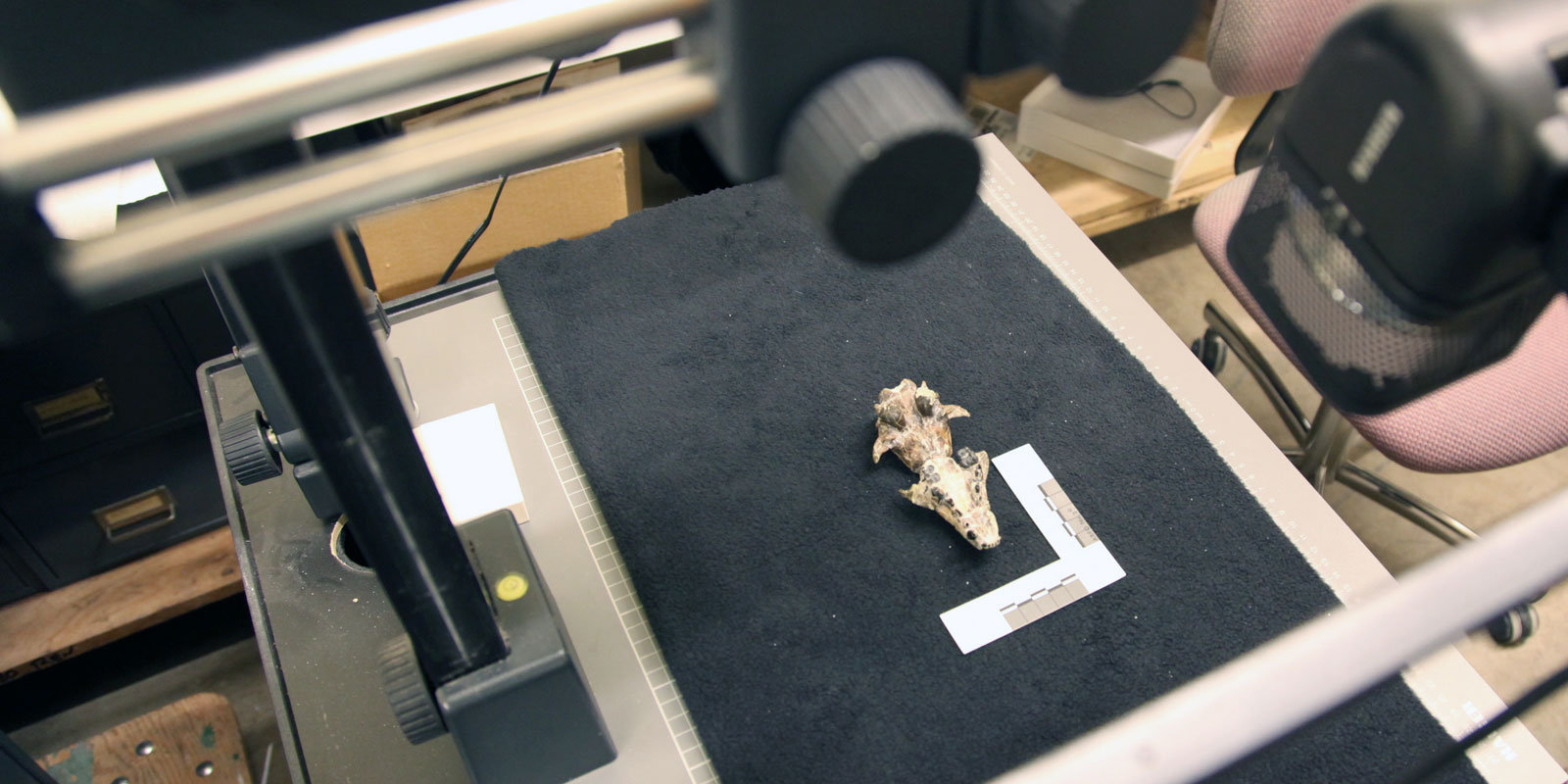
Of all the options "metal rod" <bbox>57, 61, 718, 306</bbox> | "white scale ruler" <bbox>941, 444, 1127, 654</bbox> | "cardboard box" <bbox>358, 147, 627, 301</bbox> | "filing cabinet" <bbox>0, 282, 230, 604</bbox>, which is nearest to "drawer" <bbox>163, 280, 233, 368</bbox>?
"filing cabinet" <bbox>0, 282, 230, 604</bbox>

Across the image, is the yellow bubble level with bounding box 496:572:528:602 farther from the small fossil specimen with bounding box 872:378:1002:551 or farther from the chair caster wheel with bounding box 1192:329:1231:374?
the chair caster wheel with bounding box 1192:329:1231:374

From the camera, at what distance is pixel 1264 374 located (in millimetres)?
1659

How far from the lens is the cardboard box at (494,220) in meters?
1.30

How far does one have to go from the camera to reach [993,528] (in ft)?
3.26

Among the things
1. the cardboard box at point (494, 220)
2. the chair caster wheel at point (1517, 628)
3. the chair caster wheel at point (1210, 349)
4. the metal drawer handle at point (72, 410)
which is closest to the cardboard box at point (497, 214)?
the cardboard box at point (494, 220)

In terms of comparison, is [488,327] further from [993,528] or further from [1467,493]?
[1467,493]

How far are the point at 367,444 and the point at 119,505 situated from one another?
1.10 meters

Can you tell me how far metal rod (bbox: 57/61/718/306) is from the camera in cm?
29

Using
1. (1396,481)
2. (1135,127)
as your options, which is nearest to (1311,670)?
(1135,127)

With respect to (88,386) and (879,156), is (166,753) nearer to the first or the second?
(88,386)

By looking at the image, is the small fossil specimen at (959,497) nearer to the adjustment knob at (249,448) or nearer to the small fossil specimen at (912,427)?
the small fossil specimen at (912,427)

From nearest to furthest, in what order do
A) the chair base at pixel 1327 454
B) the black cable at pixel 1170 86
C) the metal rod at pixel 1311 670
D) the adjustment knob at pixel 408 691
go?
the metal rod at pixel 1311 670 < the adjustment knob at pixel 408 691 < the chair base at pixel 1327 454 < the black cable at pixel 1170 86

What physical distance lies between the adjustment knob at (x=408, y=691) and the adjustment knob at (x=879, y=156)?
538 millimetres

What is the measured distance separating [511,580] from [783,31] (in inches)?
21.6
